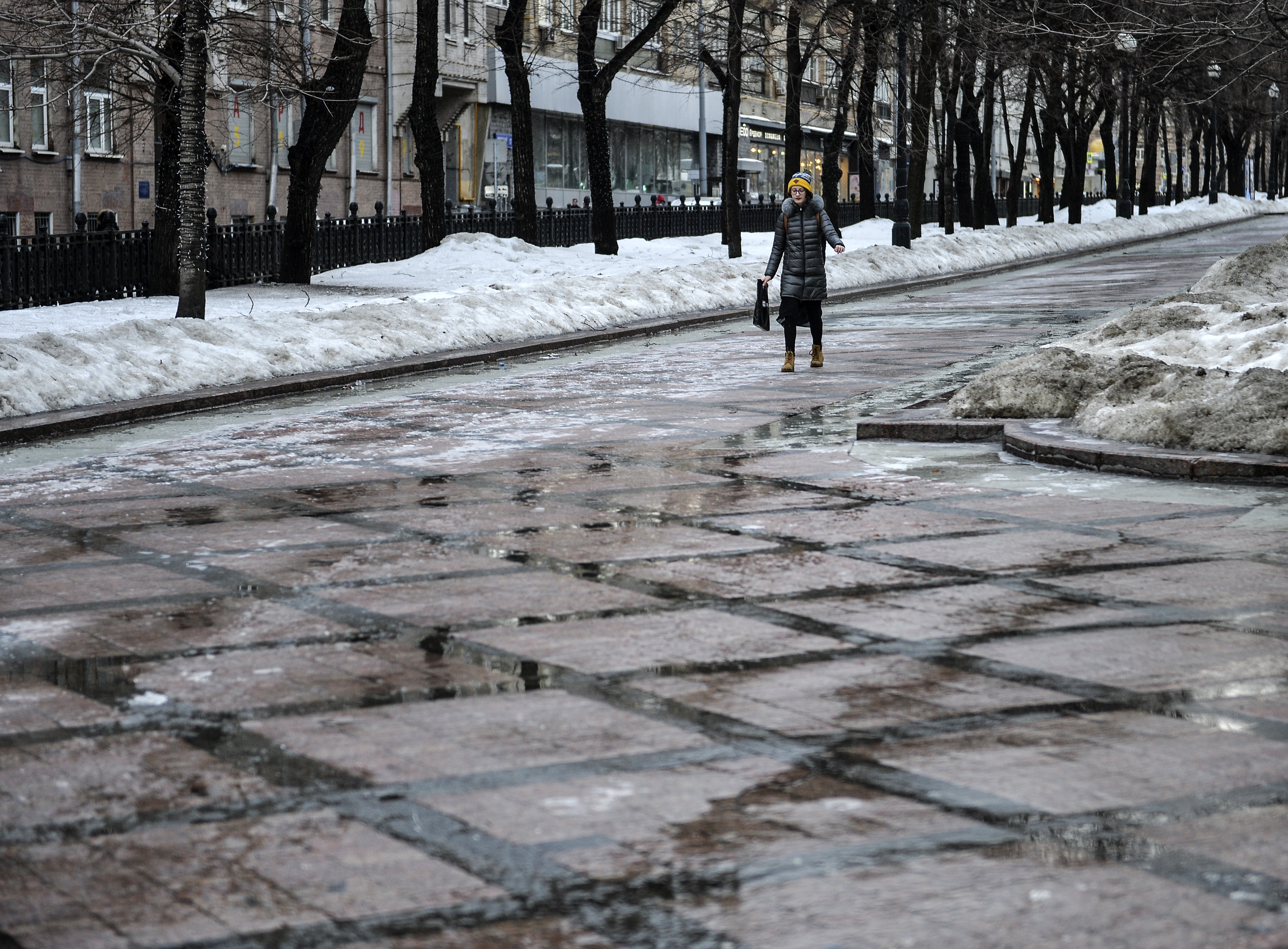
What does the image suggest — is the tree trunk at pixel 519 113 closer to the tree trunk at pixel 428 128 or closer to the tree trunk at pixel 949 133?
the tree trunk at pixel 428 128

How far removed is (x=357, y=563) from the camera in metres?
7.99

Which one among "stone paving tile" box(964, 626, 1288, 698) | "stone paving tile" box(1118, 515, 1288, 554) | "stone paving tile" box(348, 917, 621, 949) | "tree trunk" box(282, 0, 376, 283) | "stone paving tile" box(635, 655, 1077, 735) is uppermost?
"tree trunk" box(282, 0, 376, 283)

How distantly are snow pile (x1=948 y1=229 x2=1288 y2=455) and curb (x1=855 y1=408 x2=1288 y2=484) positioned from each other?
12cm

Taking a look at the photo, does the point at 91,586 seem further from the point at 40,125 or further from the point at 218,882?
the point at 40,125

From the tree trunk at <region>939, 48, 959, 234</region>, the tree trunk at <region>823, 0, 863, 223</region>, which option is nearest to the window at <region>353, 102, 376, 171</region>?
the tree trunk at <region>823, 0, 863, 223</region>

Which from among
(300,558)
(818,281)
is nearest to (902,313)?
(818,281)

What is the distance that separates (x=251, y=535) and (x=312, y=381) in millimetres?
8046

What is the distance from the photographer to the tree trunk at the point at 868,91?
34531 millimetres

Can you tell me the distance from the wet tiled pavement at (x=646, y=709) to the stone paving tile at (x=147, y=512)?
1.8 inches

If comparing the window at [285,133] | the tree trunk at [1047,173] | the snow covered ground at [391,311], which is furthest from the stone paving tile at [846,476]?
the tree trunk at [1047,173]

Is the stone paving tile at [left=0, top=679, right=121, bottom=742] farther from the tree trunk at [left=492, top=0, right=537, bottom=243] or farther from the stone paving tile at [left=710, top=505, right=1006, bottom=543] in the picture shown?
the tree trunk at [left=492, top=0, right=537, bottom=243]

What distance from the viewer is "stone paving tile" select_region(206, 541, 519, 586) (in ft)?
25.2

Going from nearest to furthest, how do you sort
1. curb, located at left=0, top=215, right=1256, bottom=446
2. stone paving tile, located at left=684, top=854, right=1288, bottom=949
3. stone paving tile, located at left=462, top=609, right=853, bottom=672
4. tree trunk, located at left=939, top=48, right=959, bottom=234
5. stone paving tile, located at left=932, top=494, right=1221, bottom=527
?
stone paving tile, located at left=684, top=854, right=1288, bottom=949, stone paving tile, located at left=462, top=609, right=853, bottom=672, stone paving tile, located at left=932, top=494, right=1221, bottom=527, curb, located at left=0, top=215, right=1256, bottom=446, tree trunk, located at left=939, top=48, right=959, bottom=234

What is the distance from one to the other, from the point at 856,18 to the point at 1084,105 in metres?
25.5
